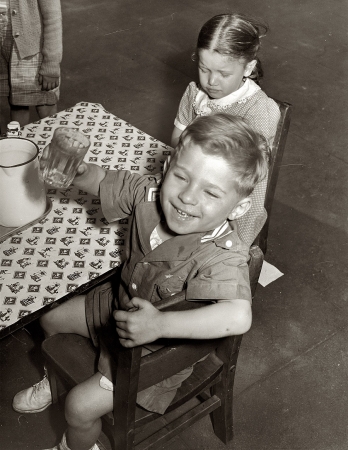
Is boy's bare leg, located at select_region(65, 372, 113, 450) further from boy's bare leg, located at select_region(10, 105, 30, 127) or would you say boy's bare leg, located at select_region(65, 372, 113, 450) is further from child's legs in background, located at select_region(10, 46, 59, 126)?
boy's bare leg, located at select_region(10, 105, 30, 127)

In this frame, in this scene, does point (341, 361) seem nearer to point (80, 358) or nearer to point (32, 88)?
point (80, 358)

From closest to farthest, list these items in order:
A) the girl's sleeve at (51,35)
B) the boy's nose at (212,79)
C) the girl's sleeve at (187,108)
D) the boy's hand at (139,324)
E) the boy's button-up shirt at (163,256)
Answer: the boy's hand at (139,324)
the boy's button-up shirt at (163,256)
the boy's nose at (212,79)
the girl's sleeve at (187,108)
the girl's sleeve at (51,35)

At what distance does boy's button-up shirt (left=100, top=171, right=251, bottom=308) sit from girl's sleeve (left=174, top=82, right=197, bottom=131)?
70 centimetres

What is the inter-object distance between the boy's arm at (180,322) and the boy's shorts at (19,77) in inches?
74.5

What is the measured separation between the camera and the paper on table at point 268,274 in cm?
279

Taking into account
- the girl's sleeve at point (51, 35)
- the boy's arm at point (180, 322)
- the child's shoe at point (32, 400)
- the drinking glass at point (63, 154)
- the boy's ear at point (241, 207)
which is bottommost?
the child's shoe at point (32, 400)

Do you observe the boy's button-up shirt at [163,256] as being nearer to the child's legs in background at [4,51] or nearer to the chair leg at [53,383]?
the chair leg at [53,383]

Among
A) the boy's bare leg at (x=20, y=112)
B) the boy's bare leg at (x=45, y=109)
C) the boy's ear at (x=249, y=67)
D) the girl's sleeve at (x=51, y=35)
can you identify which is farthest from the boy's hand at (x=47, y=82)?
the boy's ear at (x=249, y=67)

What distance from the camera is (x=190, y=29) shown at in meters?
5.48

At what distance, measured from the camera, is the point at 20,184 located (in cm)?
156

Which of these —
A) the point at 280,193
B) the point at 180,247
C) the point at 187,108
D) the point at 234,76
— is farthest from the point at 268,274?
the point at 180,247

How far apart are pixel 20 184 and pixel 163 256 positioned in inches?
17.1

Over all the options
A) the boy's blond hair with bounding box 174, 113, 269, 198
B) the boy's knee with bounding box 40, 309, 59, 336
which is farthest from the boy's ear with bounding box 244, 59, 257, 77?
the boy's knee with bounding box 40, 309, 59, 336

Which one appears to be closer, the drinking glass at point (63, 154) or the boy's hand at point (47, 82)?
the drinking glass at point (63, 154)
